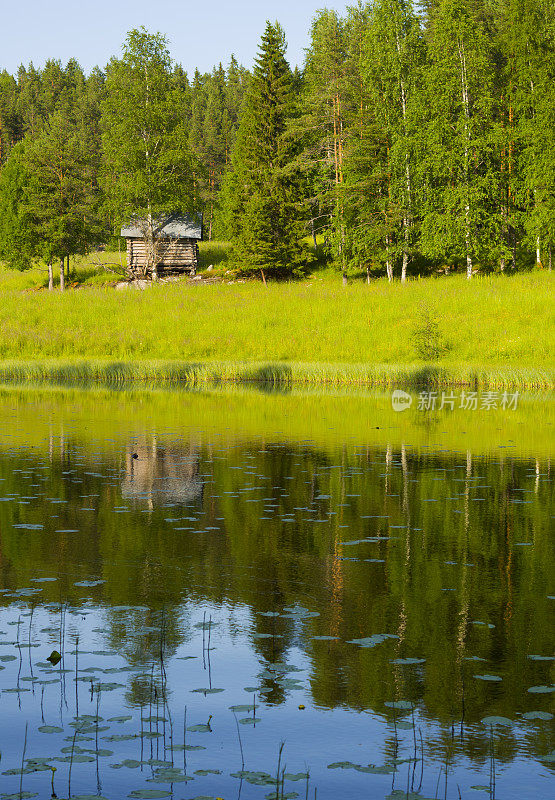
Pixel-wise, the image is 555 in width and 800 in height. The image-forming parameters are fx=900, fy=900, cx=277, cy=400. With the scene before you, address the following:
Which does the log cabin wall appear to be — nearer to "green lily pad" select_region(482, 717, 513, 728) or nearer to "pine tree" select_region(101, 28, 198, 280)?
"pine tree" select_region(101, 28, 198, 280)

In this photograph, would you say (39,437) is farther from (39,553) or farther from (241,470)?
(39,553)

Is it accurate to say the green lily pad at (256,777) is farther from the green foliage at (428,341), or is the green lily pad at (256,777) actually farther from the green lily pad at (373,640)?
the green foliage at (428,341)

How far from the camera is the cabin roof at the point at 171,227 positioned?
2623 inches

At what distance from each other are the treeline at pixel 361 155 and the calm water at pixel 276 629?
37.9m

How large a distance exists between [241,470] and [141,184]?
48.1 m

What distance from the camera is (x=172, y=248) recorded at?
69.1m

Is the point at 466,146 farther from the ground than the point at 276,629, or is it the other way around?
the point at 466,146

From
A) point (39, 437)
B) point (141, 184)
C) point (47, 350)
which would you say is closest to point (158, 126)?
point (141, 184)

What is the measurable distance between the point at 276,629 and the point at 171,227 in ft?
209

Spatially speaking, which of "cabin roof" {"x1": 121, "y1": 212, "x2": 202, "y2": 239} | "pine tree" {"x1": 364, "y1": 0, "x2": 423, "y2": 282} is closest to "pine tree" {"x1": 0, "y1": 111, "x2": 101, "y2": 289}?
"cabin roof" {"x1": 121, "y1": 212, "x2": 202, "y2": 239}

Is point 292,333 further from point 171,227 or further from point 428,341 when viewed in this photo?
point 171,227

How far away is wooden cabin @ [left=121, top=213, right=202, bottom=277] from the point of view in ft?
225

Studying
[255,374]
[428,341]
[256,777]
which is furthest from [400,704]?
[428,341]

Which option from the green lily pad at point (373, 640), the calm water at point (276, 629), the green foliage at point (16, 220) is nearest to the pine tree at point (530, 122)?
the green foliage at point (16, 220)
